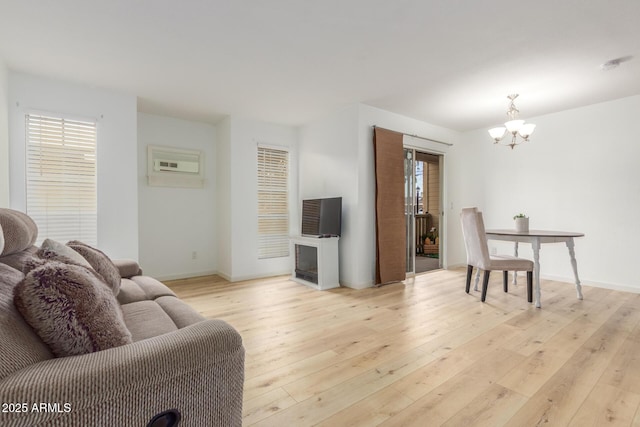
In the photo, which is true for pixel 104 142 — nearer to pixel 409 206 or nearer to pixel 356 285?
pixel 356 285

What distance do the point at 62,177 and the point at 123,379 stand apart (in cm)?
340

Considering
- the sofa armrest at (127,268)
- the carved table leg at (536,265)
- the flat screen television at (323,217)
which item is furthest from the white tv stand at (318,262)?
the carved table leg at (536,265)

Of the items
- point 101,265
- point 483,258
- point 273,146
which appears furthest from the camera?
point 273,146

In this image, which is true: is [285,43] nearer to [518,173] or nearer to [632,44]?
[632,44]

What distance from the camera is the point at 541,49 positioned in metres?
2.54

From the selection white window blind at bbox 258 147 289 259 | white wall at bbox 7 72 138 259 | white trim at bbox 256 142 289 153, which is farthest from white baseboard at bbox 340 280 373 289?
white wall at bbox 7 72 138 259

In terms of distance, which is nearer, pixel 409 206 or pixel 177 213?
pixel 177 213

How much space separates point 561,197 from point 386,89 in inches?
120

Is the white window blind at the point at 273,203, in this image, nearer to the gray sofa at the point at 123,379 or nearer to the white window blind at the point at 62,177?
the white window blind at the point at 62,177

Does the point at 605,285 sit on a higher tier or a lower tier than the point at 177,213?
lower

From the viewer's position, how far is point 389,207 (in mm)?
4141

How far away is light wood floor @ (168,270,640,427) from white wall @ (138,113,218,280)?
3.97 feet

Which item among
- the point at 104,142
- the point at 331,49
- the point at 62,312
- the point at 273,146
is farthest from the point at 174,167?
the point at 62,312

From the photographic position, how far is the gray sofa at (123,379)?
710 mm
